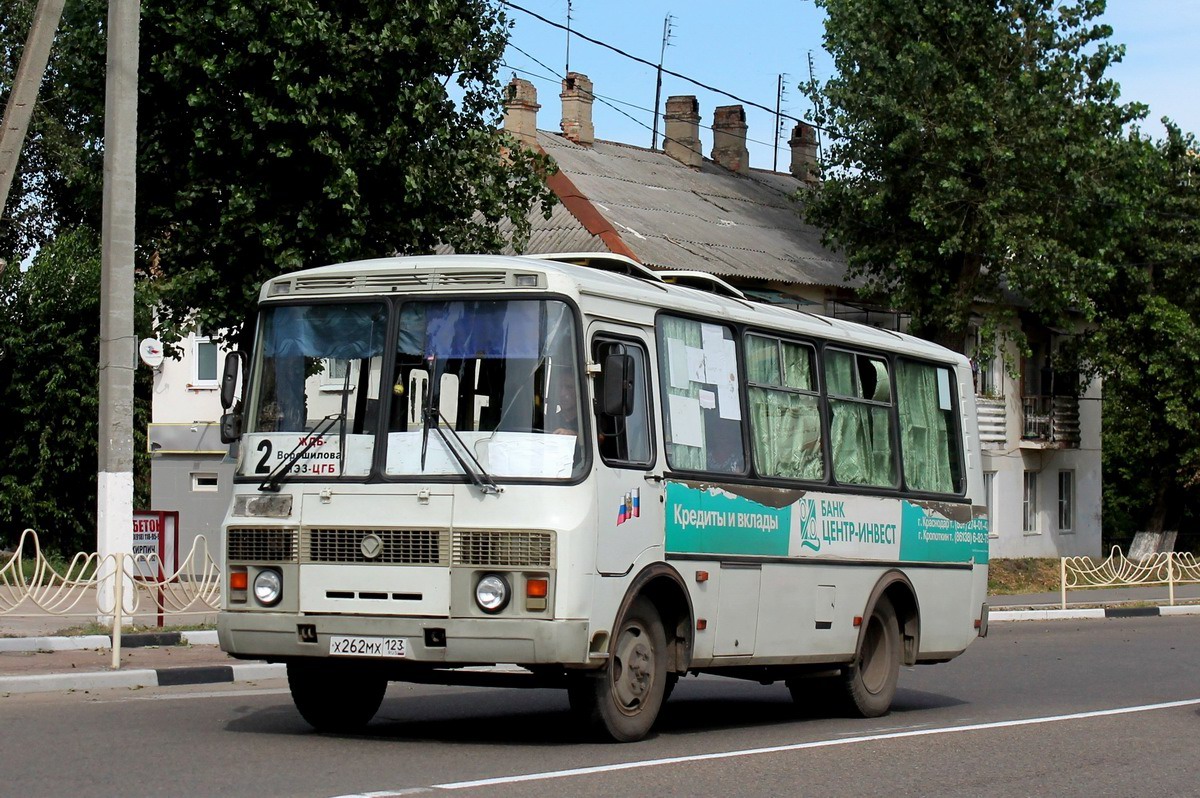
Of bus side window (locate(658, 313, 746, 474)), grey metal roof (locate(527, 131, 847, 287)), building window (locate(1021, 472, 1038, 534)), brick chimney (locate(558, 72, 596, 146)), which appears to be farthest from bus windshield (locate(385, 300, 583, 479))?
building window (locate(1021, 472, 1038, 534))

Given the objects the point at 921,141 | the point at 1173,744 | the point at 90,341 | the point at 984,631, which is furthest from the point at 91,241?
the point at 1173,744

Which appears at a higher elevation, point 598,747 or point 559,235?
point 559,235

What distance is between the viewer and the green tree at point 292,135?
20.8 m

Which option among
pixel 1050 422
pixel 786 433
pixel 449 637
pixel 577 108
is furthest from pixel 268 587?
pixel 1050 422

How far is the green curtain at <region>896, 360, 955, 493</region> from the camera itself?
14.2 metres

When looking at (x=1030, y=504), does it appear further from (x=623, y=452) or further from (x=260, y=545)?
(x=260, y=545)

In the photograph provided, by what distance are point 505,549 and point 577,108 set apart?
3703 cm

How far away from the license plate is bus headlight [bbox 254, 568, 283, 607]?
0.45 m

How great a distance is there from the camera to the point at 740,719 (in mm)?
13070

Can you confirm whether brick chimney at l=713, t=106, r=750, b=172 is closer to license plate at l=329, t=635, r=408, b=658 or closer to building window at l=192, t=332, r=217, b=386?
building window at l=192, t=332, r=217, b=386

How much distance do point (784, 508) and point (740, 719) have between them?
1.82m

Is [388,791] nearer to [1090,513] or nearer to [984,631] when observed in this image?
[984,631]

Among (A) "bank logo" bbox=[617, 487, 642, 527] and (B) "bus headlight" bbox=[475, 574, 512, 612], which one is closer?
(B) "bus headlight" bbox=[475, 574, 512, 612]

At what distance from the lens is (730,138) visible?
52.3m
